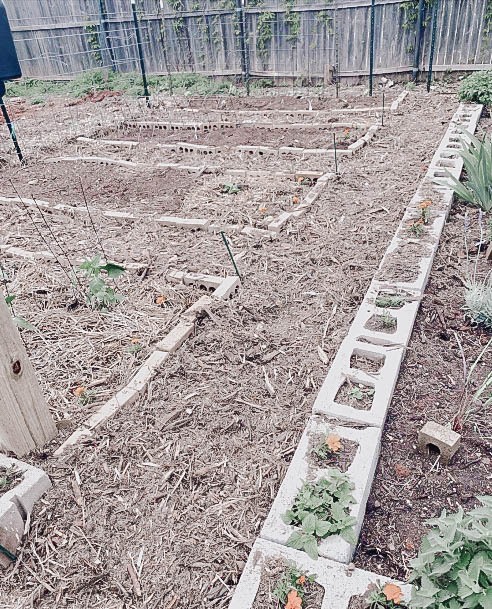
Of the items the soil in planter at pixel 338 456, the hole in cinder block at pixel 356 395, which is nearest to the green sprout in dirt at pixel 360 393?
the hole in cinder block at pixel 356 395

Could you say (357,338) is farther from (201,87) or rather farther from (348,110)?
(201,87)

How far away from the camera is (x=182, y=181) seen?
4.91 m

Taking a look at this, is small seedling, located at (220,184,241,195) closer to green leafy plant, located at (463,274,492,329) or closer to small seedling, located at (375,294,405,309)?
small seedling, located at (375,294,405,309)

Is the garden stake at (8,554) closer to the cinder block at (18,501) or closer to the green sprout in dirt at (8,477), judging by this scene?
the cinder block at (18,501)

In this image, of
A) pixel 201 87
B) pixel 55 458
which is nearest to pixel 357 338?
pixel 55 458

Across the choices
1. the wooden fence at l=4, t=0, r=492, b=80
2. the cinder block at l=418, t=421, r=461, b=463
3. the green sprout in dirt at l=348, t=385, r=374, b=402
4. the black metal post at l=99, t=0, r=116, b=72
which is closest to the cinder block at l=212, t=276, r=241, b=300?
the green sprout in dirt at l=348, t=385, r=374, b=402

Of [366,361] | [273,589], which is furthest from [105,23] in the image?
[273,589]

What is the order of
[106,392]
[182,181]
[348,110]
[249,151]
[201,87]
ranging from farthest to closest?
[201,87]
[348,110]
[249,151]
[182,181]
[106,392]

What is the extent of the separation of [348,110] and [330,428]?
6.15 metres

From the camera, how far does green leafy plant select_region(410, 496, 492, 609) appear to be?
112cm

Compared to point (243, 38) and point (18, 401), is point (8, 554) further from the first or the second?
point (243, 38)

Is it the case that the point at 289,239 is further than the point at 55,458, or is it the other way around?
the point at 289,239

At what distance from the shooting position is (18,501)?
165 cm

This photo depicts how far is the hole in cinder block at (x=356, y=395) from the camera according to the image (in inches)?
77.9
